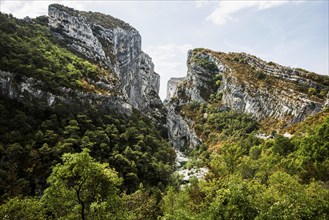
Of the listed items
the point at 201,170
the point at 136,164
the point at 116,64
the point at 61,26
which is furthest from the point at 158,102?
the point at 136,164

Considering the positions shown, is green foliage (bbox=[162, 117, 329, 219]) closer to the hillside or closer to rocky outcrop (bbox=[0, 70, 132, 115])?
the hillside

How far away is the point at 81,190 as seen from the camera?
24.9 meters

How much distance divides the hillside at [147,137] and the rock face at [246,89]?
0.50m

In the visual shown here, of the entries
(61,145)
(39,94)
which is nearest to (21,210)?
(61,145)

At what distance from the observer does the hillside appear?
80.9ft

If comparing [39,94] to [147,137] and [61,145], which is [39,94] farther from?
[147,137]

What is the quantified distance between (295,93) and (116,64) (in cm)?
8727

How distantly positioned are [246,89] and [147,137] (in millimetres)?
45554

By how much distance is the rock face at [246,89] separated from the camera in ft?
298

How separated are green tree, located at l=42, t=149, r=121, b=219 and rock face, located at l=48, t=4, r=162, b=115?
103796mm

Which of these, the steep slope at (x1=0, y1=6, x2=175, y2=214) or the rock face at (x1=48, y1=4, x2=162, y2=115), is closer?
the steep slope at (x1=0, y1=6, x2=175, y2=214)

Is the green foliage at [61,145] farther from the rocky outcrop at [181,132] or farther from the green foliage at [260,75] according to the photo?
the green foliage at [260,75]

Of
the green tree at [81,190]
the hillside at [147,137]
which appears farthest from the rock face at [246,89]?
the green tree at [81,190]

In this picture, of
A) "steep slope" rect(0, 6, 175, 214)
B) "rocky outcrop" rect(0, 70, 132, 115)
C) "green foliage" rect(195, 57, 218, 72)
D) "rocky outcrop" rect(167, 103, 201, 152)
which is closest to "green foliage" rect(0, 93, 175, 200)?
"steep slope" rect(0, 6, 175, 214)
